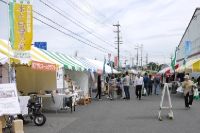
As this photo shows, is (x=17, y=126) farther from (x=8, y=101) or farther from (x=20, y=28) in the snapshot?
(x=20, y=28)

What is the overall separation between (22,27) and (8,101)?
11.2ft

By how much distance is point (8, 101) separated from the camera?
12398mm

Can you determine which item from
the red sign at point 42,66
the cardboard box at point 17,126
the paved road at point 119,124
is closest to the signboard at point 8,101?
the cardboard box at point 17,126

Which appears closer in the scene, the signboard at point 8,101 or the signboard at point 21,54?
the signboard at point 8,101

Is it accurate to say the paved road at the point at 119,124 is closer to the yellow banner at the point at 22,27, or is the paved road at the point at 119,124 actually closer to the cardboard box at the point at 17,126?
the cardboard box at the point at 17,126

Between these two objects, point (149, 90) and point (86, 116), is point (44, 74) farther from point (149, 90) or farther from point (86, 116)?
point (149, 90)

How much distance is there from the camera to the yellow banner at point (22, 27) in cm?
1457

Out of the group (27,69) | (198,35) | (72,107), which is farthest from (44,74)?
(198,35)

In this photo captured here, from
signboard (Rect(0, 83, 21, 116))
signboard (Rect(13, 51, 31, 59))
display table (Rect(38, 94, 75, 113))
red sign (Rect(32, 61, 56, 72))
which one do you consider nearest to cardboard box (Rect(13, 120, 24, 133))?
signboard (Rect(0, 83, 21, 116))

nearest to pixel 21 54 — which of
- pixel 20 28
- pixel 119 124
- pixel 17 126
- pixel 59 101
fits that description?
pixel 20 28

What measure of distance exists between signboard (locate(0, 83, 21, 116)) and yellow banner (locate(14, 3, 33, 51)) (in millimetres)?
2295

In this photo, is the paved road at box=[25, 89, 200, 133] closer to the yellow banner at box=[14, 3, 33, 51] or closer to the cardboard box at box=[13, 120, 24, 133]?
the cardboard box at box=[13, 120, 24, 133]

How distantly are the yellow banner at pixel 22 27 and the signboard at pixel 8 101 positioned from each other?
2295 millimetres

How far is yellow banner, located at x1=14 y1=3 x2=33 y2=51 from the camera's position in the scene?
14570 mm
